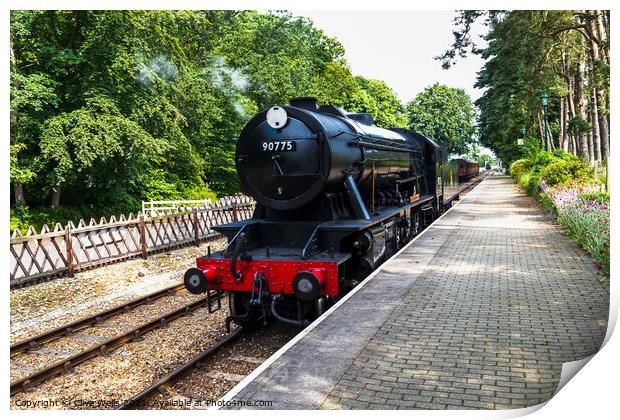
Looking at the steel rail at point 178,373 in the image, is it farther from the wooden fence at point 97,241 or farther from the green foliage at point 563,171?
the green foliage at point 563,171

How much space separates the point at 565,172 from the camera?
16.5m

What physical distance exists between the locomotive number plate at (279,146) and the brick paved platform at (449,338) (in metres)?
2.27

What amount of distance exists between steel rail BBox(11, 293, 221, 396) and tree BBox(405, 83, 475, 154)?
25.3ft

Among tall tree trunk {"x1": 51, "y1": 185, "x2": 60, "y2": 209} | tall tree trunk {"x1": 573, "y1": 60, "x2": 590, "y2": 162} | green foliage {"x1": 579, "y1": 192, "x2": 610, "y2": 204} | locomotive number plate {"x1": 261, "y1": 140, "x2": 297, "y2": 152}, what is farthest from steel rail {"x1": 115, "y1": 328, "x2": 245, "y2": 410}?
tall tree trunk {"x1": 573, "y1": 60, "x2": 590, "y2": 162}

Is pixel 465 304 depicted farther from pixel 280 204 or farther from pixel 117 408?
pixel 117 408

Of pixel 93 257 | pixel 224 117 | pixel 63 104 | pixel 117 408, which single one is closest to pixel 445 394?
pixel 117 408

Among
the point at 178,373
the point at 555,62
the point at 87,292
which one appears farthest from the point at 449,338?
the point at 555,62

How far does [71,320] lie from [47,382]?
7.74 feet

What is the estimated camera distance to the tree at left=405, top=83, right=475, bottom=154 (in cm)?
1299

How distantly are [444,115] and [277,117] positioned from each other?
10.6 meters

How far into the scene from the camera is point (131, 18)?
9.59 metres

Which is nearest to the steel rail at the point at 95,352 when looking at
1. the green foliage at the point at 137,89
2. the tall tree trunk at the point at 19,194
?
the tall tree trunk at the point at 19,194

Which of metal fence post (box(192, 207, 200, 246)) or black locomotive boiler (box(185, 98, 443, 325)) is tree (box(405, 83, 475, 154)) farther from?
metal fence post (box(192, 207, 200, 246))

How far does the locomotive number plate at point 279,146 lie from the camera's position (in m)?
6.88
